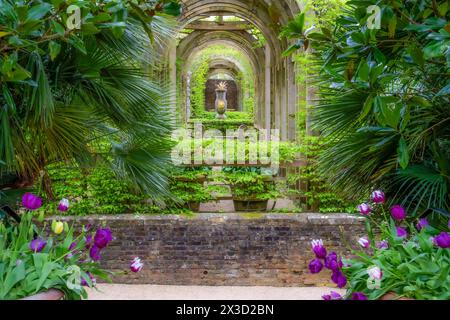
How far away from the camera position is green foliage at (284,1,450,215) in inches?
87.7

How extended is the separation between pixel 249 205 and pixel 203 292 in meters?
1.58

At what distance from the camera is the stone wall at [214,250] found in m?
5.94

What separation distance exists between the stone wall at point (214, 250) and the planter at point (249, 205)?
0.62 m

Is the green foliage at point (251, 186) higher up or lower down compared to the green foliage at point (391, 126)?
lower down

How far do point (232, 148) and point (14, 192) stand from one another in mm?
3959

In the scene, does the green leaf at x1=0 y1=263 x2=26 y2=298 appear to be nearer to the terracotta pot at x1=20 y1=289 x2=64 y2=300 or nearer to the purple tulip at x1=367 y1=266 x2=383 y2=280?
the terracotta pot at x1=20 y1=289 x2=64 y2=300

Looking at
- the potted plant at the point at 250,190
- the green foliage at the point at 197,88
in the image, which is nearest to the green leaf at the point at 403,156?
the potted plant at the point at 250,190

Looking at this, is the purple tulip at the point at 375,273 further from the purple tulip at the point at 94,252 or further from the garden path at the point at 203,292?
the garden path at the point at 203,292

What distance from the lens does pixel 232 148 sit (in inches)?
267

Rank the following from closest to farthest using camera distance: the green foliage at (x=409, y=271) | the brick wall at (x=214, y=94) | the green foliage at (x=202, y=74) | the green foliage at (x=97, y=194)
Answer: the green foliage at (x=409, y=271) < the green foliage at (x=97, y=194) < the green foliage at (x=202, y=74) < the brick wall at (x=214, y=94)

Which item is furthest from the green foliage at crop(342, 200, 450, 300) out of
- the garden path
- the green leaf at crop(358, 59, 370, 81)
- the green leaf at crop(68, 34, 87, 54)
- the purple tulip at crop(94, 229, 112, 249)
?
the garden path

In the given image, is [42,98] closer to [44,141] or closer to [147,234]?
[44,141]

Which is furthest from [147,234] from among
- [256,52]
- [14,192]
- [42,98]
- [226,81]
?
[226,81]

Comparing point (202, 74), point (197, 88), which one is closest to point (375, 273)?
point (197, 88)
